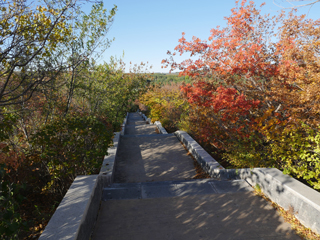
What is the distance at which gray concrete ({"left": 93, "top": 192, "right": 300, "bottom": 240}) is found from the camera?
2900mm

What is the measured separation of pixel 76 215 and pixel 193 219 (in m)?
1.78

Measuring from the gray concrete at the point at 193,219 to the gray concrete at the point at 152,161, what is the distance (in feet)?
6.11

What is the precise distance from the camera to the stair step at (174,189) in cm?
403

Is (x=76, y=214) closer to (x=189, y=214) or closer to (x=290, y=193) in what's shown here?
(x=189, y=214)

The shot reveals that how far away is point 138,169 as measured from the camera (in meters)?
6.25

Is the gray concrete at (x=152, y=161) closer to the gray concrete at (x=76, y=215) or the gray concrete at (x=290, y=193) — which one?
the gray concrete at (x=290, y=193)

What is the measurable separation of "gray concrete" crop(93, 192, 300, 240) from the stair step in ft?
0.51

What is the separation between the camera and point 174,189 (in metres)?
4.29

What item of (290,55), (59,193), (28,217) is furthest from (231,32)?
(28,217)

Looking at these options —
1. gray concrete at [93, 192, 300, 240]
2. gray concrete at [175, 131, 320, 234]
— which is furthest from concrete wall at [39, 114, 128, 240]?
gray concrete at [175, 131, 320, 234]

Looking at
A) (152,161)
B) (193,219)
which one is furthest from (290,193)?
(152,161)

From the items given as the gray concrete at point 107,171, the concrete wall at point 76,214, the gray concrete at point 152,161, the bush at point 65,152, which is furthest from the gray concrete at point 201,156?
the concrete wall at point 76,214

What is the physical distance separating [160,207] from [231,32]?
6564 millimetres

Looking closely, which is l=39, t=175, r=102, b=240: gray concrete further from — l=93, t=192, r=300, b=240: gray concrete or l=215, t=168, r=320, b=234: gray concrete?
l=215, t=168, r=320, b=234: gray concrete
